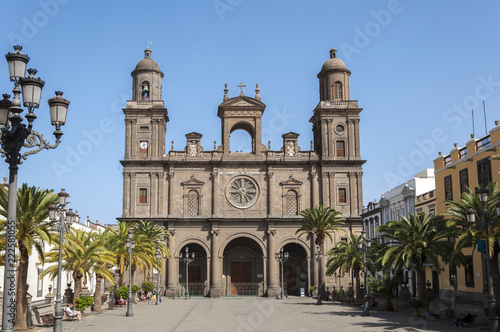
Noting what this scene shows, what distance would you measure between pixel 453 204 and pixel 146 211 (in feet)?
125

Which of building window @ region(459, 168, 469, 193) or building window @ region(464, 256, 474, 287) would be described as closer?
building window @ region(464, 256, 474, 287)

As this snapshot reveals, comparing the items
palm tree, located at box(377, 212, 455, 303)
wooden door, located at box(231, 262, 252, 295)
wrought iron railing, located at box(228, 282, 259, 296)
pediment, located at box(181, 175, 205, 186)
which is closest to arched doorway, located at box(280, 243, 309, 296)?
wrought iron railing, located at box(228, 282, 259, 296)

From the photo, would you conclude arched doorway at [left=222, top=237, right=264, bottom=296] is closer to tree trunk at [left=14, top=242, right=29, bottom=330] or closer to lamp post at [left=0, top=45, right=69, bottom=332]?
tree trunk at [left=14, top=242, right=29, bottom=330]

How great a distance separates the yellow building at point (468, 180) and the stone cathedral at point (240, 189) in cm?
1890

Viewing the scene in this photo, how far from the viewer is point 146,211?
60750mm

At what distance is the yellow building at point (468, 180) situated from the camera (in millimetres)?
34656

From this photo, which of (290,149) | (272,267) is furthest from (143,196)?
(290,149)

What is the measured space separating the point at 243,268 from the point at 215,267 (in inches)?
204

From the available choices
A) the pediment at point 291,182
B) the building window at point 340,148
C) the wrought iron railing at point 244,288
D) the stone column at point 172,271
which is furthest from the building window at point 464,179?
the stone column at point 172,271

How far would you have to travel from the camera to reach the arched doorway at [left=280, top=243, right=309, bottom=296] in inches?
2470

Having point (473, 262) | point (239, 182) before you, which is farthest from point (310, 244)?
point (473, 262)

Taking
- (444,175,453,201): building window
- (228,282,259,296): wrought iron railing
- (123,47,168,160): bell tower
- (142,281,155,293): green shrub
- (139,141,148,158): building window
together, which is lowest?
(228,282,259,296): wrought iron railing

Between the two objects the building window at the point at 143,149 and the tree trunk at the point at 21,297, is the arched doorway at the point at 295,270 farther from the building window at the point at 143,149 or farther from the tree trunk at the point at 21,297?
the tree trunk at the point at 21,297

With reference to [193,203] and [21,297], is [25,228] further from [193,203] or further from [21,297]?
[193,203]
